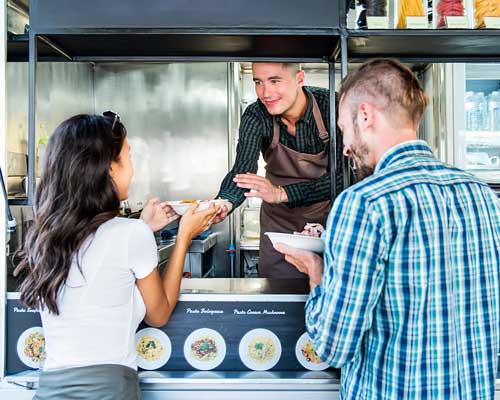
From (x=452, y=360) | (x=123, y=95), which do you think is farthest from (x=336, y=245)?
(x=123, y=95)

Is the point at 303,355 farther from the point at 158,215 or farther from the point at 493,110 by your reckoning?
the point at 493,110

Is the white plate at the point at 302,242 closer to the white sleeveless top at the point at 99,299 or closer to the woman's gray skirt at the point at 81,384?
the white sleeveless top at the point at 99,299

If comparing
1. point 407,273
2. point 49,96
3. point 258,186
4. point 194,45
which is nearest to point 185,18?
point 194,45

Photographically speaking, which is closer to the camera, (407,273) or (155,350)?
(407,273)

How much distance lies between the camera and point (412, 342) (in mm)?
942

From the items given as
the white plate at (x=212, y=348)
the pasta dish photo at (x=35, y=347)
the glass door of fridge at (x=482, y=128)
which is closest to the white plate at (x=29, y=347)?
the pasta dish photo at (x=35, y=347)

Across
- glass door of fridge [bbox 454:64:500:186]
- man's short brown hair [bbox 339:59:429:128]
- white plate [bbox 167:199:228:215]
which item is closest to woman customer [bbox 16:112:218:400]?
white plate [bbox 167:199:228:215]

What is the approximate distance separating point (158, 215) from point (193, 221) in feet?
0.70

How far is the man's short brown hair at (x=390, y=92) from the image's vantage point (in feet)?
3.40

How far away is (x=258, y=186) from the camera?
1.98 metres

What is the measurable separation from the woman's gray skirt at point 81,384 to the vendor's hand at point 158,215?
1.76 feet

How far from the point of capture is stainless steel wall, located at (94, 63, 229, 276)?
13.1ft

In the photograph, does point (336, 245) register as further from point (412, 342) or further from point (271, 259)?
point (271, 259)

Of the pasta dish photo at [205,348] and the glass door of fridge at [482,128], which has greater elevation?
the glass door of fridge at [482,128]
